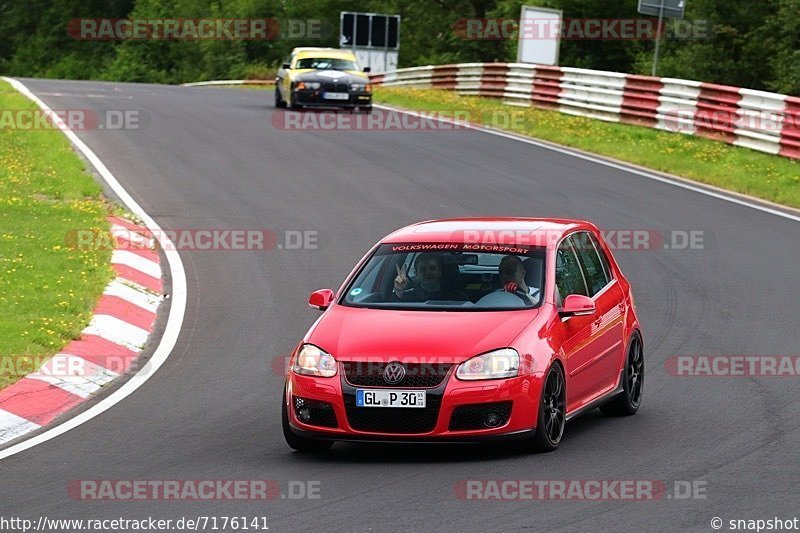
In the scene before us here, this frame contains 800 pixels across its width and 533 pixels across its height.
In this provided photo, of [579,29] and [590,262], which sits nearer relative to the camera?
[590,262]

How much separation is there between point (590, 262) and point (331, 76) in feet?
81.9

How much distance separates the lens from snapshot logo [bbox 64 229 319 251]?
1711 centimetres

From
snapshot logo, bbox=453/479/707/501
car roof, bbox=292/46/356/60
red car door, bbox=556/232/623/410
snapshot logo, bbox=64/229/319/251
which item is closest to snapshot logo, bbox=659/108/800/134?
snapshot logo, bbox=64/229/319/251

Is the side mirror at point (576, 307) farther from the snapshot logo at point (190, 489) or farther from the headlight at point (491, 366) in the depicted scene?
the snapshot logo at point (190, 489)

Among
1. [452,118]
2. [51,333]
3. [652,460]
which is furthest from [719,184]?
[652,460]

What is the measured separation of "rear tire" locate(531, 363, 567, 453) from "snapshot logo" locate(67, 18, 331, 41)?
7722 cm

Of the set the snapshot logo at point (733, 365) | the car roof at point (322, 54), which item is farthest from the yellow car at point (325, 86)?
the snapshot logo at point (733, 365)

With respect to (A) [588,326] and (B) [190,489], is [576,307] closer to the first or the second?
(A) [588,326]

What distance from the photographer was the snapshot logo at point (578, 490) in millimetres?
8016

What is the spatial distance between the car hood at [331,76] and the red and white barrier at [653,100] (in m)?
3.82

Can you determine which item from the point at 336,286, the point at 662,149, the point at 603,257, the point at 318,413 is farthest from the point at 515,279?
the point at 662,149

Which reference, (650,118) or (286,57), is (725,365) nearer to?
(650,118)

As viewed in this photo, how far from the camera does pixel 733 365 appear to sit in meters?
12.1

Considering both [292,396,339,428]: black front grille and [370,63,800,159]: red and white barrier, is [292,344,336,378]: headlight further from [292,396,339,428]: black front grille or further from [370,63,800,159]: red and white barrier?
[370,63,800,159]: red and white barrier
